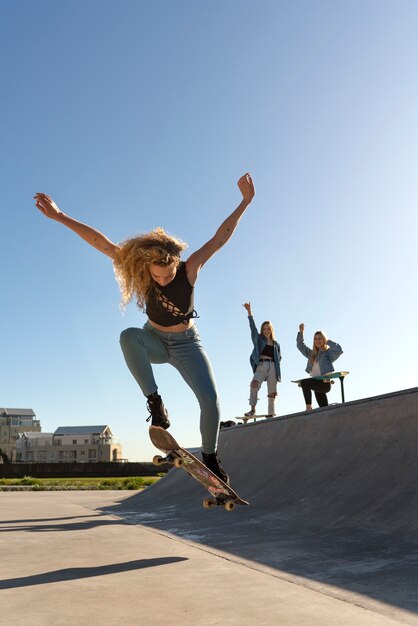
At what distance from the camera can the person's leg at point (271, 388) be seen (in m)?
11.4

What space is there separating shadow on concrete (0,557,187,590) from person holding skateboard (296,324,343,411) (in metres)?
6.59

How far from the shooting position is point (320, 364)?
10344 mm

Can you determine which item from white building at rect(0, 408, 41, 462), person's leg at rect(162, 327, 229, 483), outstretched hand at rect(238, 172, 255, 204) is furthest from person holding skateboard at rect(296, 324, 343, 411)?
white building at rect(0, 408, 41, 462)

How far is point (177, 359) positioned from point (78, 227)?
3.96 feet

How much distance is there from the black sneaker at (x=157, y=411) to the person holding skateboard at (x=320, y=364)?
6306 mm

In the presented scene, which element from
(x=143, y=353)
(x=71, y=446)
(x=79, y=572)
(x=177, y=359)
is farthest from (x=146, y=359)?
(x=71, y=446)

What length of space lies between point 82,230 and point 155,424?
1.52 metres

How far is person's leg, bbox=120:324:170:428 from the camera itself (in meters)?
4.11

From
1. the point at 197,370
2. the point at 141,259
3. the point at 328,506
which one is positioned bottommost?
the point at 328,506

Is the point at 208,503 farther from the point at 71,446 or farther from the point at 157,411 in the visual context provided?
the point at 71,446

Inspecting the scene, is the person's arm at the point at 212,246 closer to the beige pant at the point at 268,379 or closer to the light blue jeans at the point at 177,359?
the light blue jeans at the point at 177,359

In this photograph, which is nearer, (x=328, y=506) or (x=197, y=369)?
(x=197, y=369)

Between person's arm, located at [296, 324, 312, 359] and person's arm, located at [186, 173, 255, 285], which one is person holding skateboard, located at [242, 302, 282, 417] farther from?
person's arm, located at [186, 173, 255, 285]

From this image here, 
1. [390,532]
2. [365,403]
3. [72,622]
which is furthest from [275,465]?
[72,622]
